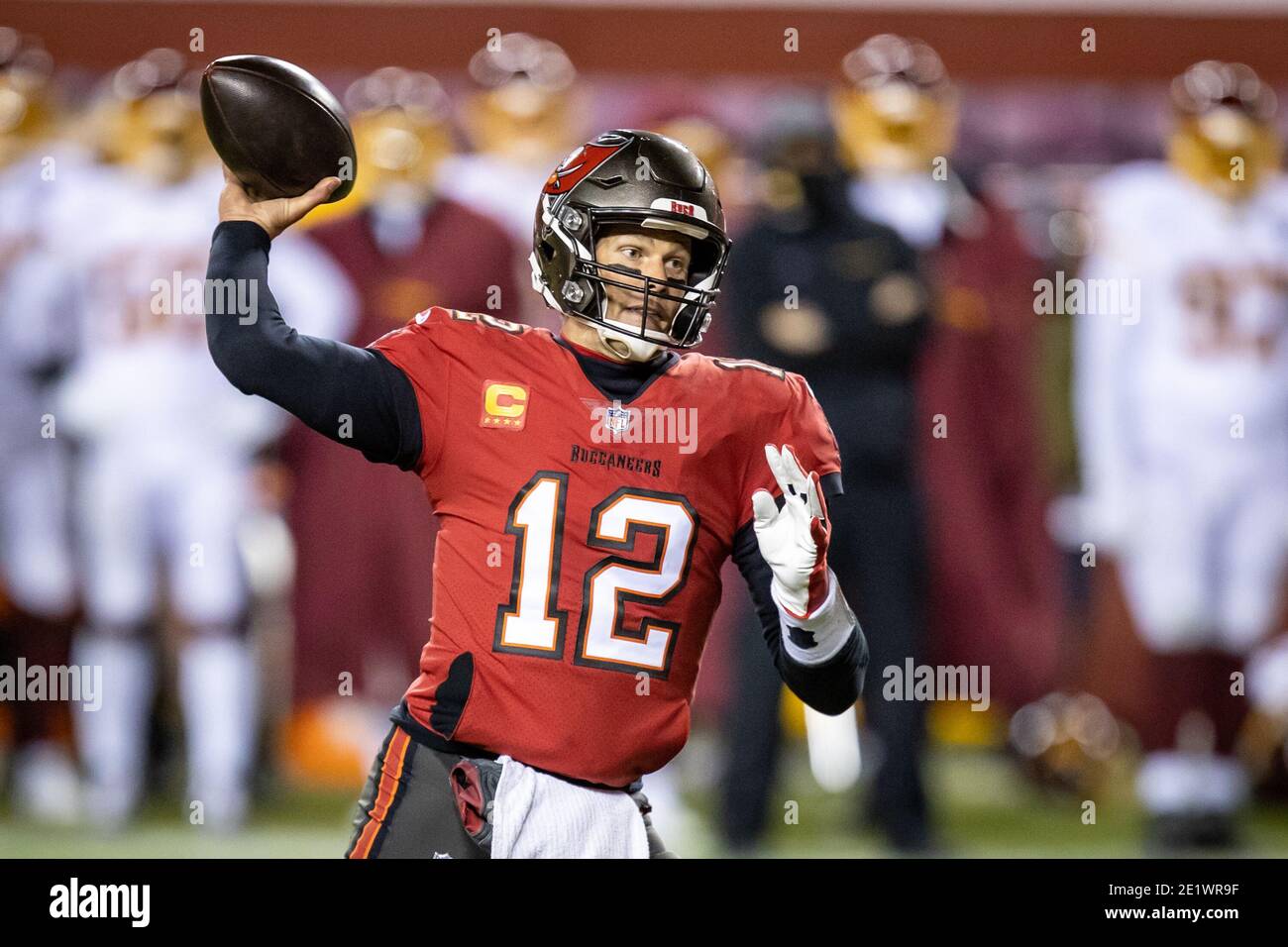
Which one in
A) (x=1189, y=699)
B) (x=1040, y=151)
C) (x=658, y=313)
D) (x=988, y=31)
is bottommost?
(x=1189, y=699)

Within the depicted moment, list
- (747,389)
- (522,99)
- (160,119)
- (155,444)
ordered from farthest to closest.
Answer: (522,99)
(160,119)
(155,444)
(747,389)

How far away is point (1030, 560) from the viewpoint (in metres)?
4.93

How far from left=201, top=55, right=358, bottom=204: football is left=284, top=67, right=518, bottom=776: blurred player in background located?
2.53m

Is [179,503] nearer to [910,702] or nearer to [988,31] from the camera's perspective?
[910,702]

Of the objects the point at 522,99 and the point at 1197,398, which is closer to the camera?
the point at 1197,398

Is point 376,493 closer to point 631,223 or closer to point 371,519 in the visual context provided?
point 371,519

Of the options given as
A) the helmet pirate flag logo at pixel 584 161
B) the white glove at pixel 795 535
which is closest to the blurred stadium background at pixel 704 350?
the helmet pirate flag logo at pixel 584 161

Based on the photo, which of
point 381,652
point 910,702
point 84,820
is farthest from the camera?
point 381,652

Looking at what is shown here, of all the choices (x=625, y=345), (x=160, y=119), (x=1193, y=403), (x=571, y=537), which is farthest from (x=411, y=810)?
(x=1193, y=403)

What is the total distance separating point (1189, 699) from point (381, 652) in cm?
233

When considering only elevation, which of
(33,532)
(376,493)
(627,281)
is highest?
(627,281)

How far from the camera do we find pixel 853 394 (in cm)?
421

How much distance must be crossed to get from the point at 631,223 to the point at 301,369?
1.62 feet

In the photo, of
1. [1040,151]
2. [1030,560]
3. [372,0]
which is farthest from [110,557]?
[1040,151]
